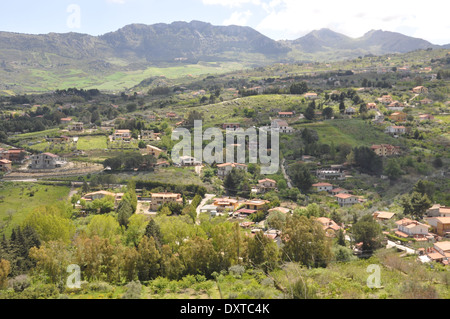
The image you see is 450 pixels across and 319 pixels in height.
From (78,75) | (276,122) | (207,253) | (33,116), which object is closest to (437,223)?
(207,253)

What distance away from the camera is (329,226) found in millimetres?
27906

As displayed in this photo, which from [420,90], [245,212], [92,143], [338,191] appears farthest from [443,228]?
[420,90]

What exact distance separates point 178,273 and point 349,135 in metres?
39.3

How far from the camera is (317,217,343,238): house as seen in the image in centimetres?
2653

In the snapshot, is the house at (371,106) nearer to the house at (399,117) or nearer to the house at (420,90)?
the house at (399,117)

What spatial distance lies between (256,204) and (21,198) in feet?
69.6

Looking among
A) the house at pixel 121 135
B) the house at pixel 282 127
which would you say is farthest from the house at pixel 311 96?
the house at pixel 121 135

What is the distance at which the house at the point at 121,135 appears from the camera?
54.2 metres

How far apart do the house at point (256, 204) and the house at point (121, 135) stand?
25765mm

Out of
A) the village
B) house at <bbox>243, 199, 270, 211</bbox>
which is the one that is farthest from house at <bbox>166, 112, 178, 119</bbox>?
house at <bbox>243, 199, 270, 211</bbox>

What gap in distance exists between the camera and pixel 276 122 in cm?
5553

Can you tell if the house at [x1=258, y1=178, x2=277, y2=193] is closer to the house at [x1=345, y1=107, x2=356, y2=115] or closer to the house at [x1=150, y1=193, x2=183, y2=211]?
the house at [x1=150, y1=193, x2=183, y2=211]

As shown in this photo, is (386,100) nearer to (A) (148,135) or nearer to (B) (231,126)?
(B) (231,126)
